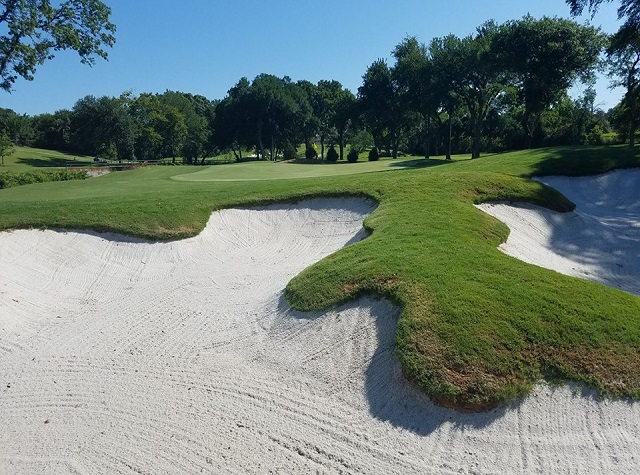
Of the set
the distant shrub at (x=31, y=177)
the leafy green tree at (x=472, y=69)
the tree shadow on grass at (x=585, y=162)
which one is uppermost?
the leafy green tree at (x=472, y=69)

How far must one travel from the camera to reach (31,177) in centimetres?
3409

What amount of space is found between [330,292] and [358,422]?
10.3ft

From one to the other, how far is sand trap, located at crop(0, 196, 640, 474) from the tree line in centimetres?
2921

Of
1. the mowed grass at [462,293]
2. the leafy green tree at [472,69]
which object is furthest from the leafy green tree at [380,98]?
the mowed grass at [462,293]

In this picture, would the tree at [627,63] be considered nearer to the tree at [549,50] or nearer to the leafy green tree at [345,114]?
the tree at [549,50]

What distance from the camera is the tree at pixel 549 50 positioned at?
3706 cm

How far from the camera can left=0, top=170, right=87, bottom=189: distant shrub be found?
3184cm

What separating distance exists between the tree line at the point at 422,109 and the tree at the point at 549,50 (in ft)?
0.26

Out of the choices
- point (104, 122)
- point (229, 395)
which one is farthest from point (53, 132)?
point (229, 395)

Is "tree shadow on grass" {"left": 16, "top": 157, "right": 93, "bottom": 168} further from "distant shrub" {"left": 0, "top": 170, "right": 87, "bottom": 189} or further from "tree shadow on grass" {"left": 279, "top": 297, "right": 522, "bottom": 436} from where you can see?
"tree shadow on grass" {"left": 279, "top": 297, "right": 522, "bottom": 436}

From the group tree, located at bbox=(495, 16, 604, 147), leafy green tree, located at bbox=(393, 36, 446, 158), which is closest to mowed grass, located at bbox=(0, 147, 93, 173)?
leafy green tree, located at bbox=(393, 36, 446, 158)

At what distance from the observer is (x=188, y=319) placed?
404 inches

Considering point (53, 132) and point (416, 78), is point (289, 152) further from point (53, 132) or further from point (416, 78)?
point (53, 132)

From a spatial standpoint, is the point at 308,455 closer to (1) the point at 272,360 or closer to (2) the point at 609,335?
(1) the point at 272,360
